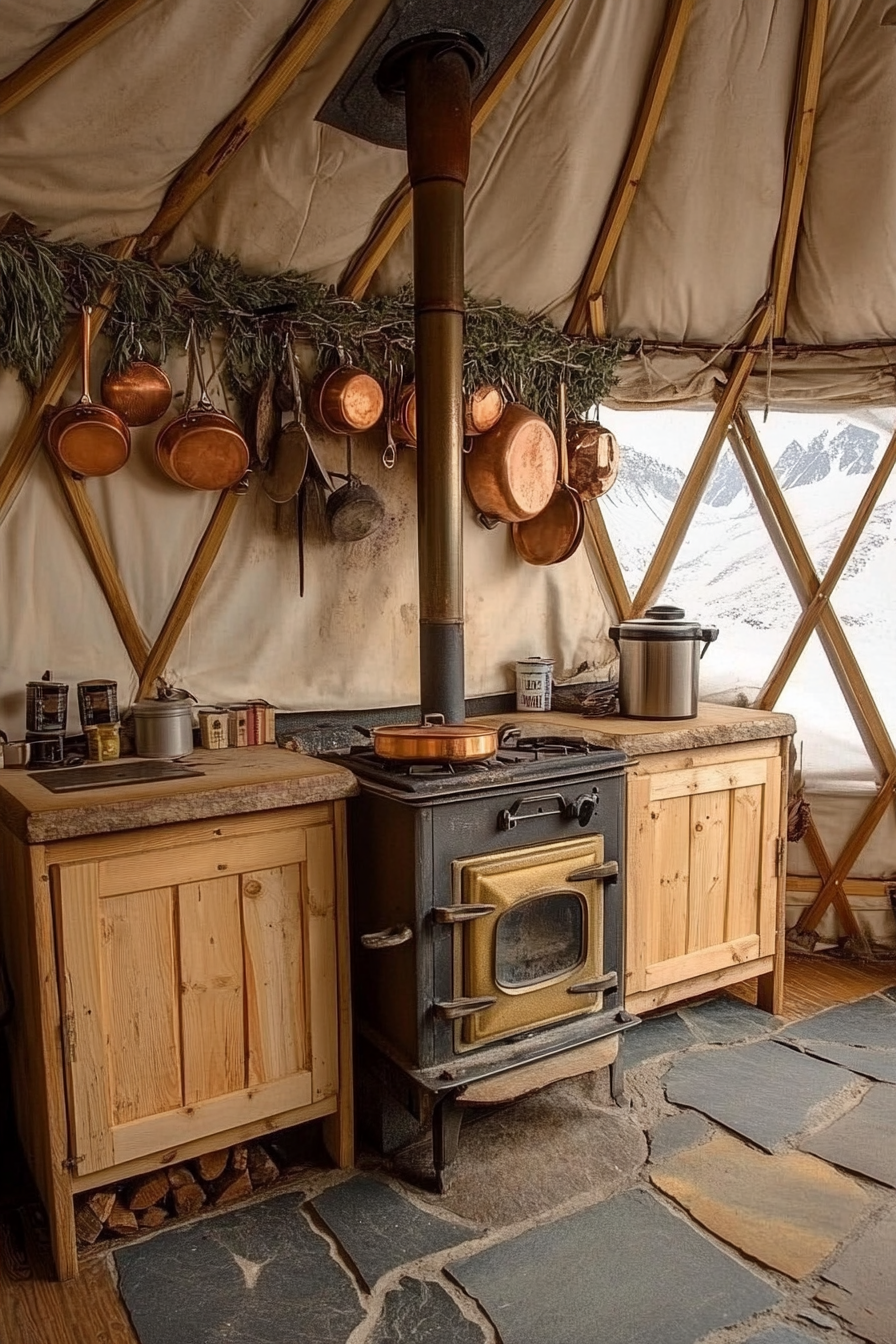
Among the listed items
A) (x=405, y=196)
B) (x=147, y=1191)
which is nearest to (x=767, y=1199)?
(x=147, y=1191)

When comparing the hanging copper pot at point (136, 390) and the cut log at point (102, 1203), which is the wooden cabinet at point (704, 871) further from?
the hanging copper pot at point (136, 390)

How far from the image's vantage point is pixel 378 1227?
191cm

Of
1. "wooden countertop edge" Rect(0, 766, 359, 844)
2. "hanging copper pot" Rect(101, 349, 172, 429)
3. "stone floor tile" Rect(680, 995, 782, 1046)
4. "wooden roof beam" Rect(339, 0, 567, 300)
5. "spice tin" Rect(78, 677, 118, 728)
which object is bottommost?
"stone floor tile" Rect(680, 995, 782, 1046)

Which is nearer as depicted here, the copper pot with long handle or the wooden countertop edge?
the wooden countertop edge

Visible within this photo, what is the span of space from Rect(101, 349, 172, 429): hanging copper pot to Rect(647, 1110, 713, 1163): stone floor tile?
217cm

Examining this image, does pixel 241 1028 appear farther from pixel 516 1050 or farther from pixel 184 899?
pixel 516 1050

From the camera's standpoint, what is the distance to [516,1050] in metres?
2.06

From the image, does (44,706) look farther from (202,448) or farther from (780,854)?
(780,854)

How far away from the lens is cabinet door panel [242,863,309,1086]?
76.8 inches

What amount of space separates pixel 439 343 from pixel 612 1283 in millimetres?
2045

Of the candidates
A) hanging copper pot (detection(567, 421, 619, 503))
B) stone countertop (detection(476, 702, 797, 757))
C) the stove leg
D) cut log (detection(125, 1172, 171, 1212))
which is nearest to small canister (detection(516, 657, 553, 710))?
stone countertop (detection(476, 702, 797, 757))

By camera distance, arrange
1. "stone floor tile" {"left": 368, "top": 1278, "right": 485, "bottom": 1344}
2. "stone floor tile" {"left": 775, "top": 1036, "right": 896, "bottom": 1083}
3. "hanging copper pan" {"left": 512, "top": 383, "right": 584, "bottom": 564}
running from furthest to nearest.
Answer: "hanging copper pan" {"left": 512, "top": 383, "right": 584, "bottom": 564}
"stone floor tile" {"left": 775, "top": 1036, "right": 896, "bottom": 1083}
"stone floor tile" {"left": 368, "top": 1278, "right": 485, "bottom": 1344}

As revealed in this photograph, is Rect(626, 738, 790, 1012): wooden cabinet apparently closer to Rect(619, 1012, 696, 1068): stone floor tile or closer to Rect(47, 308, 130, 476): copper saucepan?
Rect(619, 1012, 696, 1068): stone floor tile

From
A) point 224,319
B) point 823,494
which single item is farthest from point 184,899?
point 823,494
